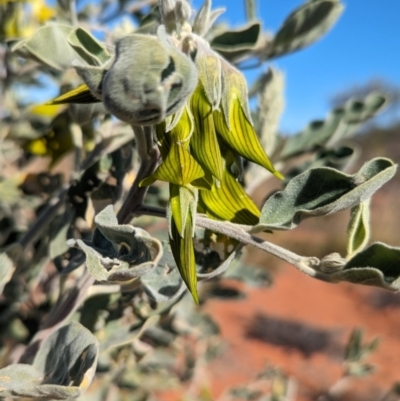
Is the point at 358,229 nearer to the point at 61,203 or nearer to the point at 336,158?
the point at 336,158

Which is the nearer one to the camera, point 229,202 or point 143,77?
point 143,77

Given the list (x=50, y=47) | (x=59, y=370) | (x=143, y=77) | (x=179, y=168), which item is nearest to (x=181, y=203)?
(x=179, y=168)

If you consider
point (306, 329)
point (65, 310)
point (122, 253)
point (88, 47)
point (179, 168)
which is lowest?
point (306, 329)

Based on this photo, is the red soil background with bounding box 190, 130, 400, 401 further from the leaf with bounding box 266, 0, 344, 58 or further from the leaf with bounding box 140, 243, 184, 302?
the leaf with bounding box 140, 243, 184, 302

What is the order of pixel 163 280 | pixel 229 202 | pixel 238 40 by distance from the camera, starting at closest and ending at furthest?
pixel 229 202 < pixel 163 280 < pixel 238 40

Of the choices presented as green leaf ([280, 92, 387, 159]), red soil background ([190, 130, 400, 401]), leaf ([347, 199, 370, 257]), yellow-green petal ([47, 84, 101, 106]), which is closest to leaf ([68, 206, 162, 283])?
yellow-green petal ([47, 84, 101, 106])

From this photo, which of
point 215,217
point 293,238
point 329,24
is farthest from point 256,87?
A: point 293,238

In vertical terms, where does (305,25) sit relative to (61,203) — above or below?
above

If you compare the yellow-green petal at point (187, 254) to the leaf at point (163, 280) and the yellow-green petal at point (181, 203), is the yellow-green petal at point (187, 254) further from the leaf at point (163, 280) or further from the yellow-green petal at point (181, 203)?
the leaf at point (163, 280)
